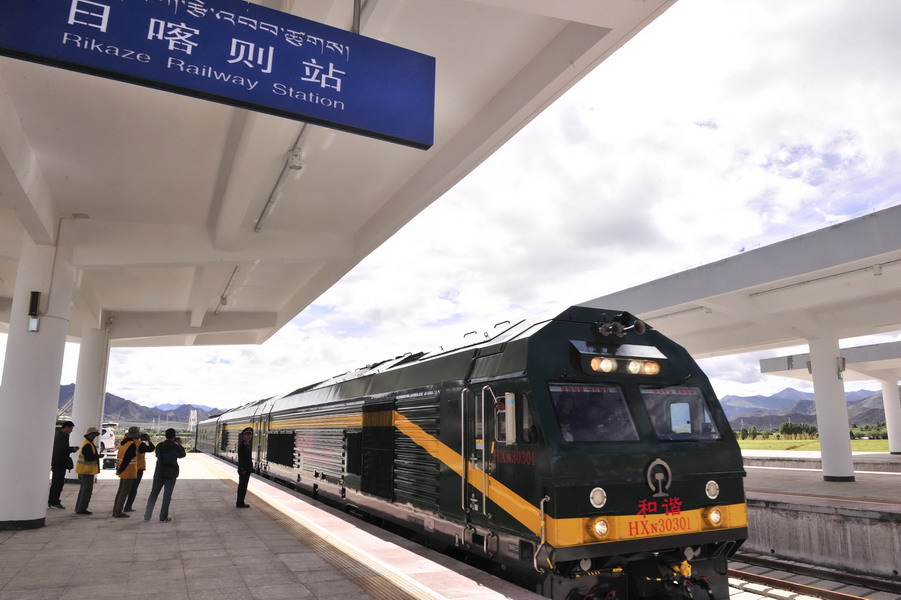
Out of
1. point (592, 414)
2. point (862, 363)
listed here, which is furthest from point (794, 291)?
point (862, 363)

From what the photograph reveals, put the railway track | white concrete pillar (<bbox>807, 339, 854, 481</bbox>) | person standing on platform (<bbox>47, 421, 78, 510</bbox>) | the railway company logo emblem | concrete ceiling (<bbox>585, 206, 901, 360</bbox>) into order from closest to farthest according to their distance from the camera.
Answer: the railway company logo emblem, the railway track, person standing on platform (<bbox>47, 421, 78, 510</bbox>), concrete ceiling (<bbox>585, 206, 901, 360</bbox>), white concrete pillar (<bbox>807, 339, 854, 481</bbox>)

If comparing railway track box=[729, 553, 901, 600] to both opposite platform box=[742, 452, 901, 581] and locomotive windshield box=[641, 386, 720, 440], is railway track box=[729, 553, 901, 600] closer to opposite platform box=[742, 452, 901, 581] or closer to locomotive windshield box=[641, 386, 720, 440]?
opposite platform box=[742, 452, 901, 581]

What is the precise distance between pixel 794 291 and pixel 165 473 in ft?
50.7

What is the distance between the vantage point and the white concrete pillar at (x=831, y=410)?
18.2 metres

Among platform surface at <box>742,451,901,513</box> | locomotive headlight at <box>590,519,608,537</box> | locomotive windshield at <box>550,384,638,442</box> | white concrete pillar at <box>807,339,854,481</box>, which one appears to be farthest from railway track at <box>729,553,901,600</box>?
white concrete pillar at <box>807,339,854,481</box>

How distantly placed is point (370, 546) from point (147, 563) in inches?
101

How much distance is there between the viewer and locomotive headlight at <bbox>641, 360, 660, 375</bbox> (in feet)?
20.7

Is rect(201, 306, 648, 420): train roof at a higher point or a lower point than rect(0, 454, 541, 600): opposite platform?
higher

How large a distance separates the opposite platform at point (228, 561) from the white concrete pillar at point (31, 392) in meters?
0.53

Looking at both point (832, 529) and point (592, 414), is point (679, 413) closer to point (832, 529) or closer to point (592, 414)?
point (592, 414)

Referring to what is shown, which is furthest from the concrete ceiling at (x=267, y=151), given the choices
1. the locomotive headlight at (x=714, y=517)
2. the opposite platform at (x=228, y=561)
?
the opposite platform at (x=228, y=561)

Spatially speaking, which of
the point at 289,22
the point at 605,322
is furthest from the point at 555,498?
the point at 289,22

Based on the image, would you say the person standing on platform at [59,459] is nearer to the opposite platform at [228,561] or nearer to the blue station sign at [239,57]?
the opposite platform at [228,561]

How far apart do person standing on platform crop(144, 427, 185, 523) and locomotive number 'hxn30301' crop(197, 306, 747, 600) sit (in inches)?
194
